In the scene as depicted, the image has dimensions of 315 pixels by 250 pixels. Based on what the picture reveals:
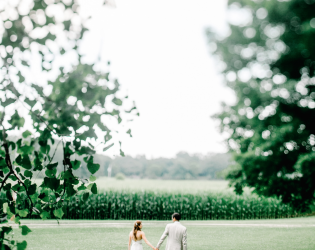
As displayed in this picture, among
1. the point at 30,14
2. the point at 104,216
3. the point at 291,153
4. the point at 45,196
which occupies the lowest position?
the point at 104,216

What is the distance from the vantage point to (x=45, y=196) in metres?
2.97

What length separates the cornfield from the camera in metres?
23.6

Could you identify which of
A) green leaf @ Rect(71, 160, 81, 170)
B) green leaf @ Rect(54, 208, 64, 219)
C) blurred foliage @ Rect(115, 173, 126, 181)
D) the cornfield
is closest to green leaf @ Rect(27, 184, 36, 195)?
green leaf @ Rect(54, 208, 64, 219)

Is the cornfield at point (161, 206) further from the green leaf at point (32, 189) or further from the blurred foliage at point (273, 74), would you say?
the green leaf at point (32, 189)

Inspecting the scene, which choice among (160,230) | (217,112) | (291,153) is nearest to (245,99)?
(217,112)

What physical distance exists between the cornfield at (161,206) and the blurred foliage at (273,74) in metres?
20.1

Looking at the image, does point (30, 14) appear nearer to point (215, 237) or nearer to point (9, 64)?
point (9, 64)

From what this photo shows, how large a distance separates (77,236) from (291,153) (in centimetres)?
1239

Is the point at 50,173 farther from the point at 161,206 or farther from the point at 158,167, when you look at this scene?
the point at 158,167

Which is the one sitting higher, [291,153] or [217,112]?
[217,112]

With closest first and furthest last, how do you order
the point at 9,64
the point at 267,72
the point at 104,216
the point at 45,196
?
the point at 9,64
the point at 45,196
the point at 267,72
the point at 104,216

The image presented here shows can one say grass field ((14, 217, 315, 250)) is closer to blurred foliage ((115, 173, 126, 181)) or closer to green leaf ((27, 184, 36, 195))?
green leaf ((27, 184, 36, 195))

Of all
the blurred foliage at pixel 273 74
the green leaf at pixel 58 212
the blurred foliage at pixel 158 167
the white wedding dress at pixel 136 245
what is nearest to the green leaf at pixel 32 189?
the green leaf at pixel 58 212

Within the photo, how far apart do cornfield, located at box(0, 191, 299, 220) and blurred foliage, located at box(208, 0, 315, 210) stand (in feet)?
66.0
